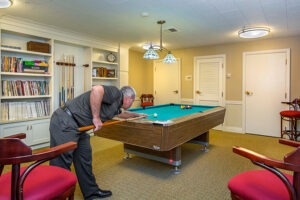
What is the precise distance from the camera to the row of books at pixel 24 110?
343cm

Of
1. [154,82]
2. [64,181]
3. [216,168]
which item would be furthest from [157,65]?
[64,181]

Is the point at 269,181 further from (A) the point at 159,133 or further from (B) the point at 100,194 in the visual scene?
(B) the point at 100,194

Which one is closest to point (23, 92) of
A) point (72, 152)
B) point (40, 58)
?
point (40, 58)

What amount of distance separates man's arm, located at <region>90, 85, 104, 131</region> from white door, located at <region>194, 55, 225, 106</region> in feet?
14.4

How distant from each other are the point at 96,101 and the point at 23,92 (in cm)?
262

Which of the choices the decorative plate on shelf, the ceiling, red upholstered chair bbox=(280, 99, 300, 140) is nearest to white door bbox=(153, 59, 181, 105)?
the decorative plate on shelf

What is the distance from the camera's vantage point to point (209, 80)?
5637 millimetres

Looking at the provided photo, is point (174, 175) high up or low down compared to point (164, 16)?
down

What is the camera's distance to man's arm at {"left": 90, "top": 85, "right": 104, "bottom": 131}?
173cm

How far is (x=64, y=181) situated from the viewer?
1.28 m

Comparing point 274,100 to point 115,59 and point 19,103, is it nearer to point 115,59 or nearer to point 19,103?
point 115,59

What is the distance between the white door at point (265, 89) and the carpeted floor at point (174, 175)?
36.7 inches

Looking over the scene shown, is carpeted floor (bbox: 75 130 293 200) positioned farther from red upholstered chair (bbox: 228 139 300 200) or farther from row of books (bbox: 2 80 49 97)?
row of books (bbox: 2 80 49 97)

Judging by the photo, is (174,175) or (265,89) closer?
(174,175)
